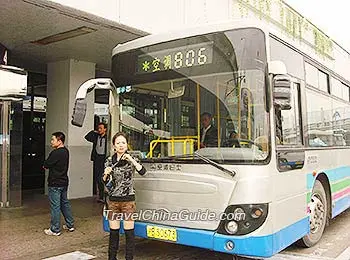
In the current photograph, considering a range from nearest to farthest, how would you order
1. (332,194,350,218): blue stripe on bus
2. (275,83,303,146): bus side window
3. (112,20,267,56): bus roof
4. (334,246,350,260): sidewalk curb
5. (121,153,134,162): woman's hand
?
(112,20,267,56): bus roof → (275,83,303,146): bus side window → (121,153,134,162): woman's hand → (334,246,350,260): sidewalk curb → (332,194,350,218): blue stripe on bus

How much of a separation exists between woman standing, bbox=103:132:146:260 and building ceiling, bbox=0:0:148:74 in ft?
9.32

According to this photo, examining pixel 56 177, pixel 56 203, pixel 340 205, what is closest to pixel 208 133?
pixel 56 177

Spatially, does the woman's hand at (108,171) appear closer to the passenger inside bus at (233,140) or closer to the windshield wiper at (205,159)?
the windshield wiper at (205,159)

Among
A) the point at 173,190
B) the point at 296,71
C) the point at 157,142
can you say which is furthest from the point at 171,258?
the point at 296,71

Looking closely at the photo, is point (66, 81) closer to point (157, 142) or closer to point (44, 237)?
point (44, 237)

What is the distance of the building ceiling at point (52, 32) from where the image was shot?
22.3 feet

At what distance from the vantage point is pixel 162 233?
488cm

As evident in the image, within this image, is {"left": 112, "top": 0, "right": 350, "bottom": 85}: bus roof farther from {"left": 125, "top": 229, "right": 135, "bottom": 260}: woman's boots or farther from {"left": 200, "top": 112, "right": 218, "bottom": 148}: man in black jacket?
{"left": 125, "top": 229, "right": 135, "bottom": 260}: woman's boots

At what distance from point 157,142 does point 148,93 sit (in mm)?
660

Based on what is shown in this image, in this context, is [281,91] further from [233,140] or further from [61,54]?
[61,54]

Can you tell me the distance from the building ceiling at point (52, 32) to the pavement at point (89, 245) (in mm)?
3688

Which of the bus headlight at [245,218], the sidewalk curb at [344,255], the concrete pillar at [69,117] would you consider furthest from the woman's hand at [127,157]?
the concrete pillar at [69,117]

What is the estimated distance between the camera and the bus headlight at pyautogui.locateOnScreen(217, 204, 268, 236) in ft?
14.3

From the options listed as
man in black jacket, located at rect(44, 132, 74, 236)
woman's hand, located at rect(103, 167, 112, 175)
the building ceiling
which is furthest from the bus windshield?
the building ceiling
